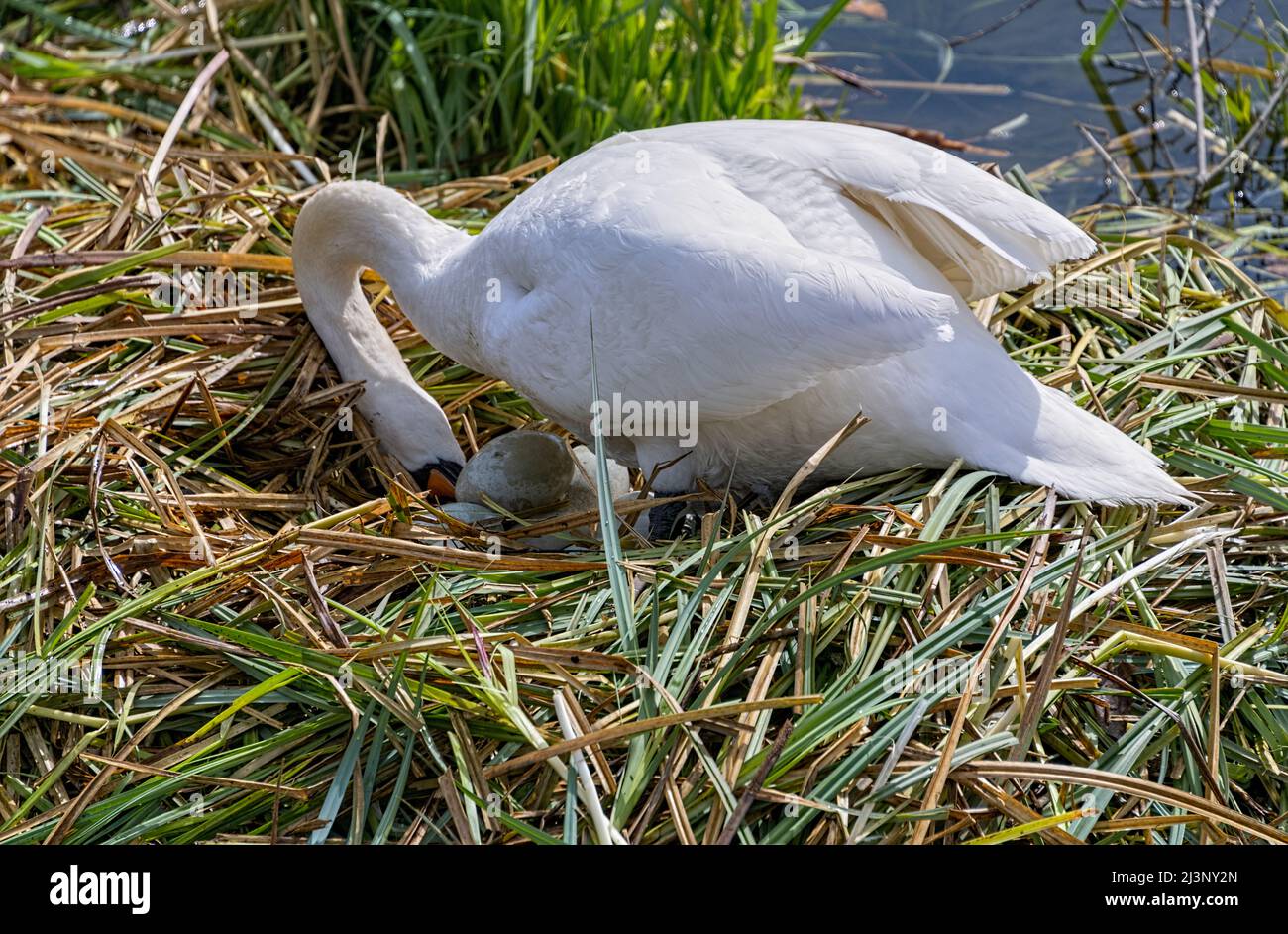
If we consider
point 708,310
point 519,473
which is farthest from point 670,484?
point 708,310

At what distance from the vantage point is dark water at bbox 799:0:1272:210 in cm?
599

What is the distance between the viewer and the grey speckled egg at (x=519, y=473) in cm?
351

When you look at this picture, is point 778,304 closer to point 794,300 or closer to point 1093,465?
point 794,300

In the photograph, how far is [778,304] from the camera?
288 cm

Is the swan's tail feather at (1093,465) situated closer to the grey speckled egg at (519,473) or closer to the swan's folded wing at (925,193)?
the swan's folded wing at (925,193)

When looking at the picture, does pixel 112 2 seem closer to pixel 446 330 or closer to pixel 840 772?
pixel 446 330

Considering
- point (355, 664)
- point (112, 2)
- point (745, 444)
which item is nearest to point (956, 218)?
point (745, 444)

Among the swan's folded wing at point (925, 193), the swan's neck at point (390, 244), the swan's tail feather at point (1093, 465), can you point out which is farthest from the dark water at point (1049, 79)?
the swan's neck at point (390, 244)

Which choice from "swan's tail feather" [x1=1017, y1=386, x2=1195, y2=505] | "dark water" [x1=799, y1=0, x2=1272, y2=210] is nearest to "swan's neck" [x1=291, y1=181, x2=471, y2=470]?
"swan's tail feather" [x1=1017, y1=386, x2=1195, y2=505]

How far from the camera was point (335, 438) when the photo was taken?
388cm

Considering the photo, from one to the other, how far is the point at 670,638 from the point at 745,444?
78cm

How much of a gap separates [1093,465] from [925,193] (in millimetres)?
682

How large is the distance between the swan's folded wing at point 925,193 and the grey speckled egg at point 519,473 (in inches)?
29.4

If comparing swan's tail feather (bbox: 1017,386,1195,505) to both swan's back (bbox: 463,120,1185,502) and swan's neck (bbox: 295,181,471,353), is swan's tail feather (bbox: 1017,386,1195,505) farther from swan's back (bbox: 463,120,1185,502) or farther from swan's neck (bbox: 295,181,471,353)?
swan's neck (bbox: 295,181,471,353)
